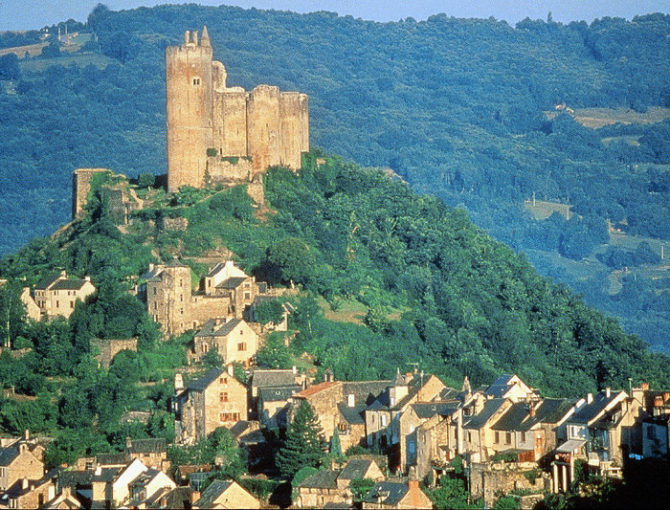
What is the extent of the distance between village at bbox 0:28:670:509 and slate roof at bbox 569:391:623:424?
0.07m

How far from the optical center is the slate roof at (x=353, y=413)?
198 ft

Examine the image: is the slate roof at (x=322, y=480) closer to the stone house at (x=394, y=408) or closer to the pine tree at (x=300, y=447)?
the pine tree at (x=300, y=447)

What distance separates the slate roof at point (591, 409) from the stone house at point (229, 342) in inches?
620

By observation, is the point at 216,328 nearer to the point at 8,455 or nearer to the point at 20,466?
the point at 8,455

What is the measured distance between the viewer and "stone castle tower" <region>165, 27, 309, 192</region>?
255 feet

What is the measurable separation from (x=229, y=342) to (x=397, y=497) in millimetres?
16987

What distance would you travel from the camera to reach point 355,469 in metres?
55.4

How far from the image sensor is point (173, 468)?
2366 inches

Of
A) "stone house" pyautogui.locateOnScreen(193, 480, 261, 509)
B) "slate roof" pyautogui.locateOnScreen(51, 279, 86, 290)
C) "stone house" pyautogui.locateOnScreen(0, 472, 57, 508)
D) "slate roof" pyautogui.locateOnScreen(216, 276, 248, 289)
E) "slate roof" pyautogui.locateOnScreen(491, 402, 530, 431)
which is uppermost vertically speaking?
"slate roof" pyautogui.locateOnScreen(216, 276, 248, 289)

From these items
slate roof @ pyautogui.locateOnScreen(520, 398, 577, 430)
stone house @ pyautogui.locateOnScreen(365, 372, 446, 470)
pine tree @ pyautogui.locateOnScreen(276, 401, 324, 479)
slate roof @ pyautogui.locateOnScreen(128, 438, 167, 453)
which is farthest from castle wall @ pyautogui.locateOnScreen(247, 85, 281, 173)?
slate roof @ pyautogui.locateOnScreen(520, 398, 577, 430)

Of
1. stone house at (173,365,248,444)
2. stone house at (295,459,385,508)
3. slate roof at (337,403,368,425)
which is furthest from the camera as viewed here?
stone house at (173,365,248,444)

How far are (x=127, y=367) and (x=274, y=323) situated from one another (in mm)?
5866

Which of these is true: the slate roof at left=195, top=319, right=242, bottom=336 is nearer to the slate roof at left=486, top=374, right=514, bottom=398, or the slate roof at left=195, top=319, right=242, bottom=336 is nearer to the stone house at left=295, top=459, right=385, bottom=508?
the slate roof at left=486, top=374, right=514, bottom=398

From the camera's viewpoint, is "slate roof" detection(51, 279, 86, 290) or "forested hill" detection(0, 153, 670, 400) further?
"slate roof" detection(51, 279, 86, 290)
